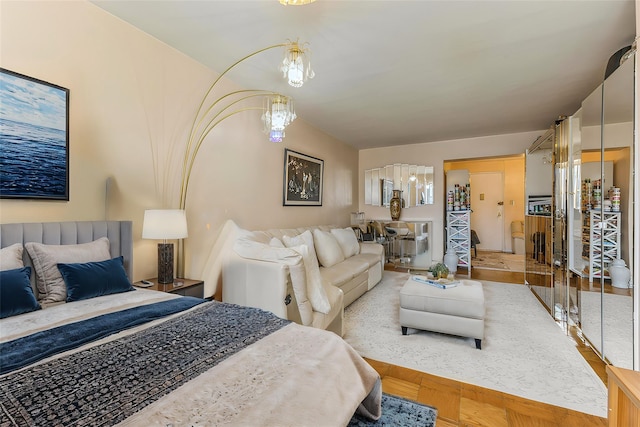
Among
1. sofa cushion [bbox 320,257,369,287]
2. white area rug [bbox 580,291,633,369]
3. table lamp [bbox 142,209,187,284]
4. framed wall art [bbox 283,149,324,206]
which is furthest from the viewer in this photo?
framed wall art [bbox 283,149,324,206]

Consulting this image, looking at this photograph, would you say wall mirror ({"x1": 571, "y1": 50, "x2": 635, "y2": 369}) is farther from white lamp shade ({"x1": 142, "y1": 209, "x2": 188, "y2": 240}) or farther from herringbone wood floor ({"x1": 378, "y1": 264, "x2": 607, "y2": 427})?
white lamp shade ({"x1": 142, "y1": 209, "x2": 188, "y2": 240})

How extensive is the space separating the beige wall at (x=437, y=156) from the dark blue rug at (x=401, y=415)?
4585 millimetres

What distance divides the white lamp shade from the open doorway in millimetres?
7147

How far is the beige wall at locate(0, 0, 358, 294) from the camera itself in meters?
1.79

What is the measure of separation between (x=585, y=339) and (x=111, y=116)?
4416mm

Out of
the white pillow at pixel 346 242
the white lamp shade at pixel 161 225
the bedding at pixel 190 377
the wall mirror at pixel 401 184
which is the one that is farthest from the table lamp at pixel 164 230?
the wall mirror at pixel 401 184

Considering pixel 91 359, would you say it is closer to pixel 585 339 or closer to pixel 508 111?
pixel 585 339

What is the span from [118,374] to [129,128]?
1.97 metres

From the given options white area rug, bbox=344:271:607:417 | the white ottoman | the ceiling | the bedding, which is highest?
the ceiling

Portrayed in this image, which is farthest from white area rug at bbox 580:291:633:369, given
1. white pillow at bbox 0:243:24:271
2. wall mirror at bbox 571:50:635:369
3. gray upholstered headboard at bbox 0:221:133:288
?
white pillow at bbox 0:243:24:271

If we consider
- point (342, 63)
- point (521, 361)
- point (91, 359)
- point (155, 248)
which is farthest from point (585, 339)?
point (155, 248)

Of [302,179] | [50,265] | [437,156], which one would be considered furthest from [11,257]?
[437,156]

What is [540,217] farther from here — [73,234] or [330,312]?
[73,234]

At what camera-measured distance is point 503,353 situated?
242cm
